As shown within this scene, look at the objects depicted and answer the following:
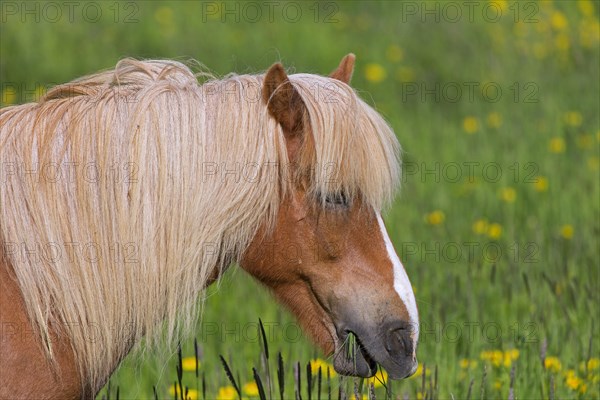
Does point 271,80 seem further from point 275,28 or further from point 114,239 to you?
point 275,28

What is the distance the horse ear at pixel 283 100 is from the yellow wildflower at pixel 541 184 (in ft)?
13.8

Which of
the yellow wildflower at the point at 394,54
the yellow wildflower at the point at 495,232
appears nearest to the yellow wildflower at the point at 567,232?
the yellow wildflower at the point at 495,232

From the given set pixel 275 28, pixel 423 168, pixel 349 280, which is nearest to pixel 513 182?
pixel 423 168

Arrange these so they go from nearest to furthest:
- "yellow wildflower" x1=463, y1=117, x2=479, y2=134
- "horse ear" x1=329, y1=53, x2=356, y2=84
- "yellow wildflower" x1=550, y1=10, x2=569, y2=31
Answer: "horse ear" x1=329, y1=53, x2=356, y2=84, "yellow wildflower" x1=463, y1=117, x2=479, y2=134, "yellow wildflower" x1=550, y1=10, x2=569, y2=31

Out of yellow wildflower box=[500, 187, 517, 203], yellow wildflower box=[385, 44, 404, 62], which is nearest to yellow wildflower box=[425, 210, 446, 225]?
yellow wildflower box=[500, 187, 517, 203]

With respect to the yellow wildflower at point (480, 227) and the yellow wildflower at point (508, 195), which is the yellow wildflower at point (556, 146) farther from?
the yellow wildflower at point (480, 227)

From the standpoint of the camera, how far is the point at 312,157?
9.69ft

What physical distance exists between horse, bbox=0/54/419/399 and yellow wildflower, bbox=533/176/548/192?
404cm

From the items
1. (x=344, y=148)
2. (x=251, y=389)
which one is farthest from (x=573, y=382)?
(x=344, y=148)

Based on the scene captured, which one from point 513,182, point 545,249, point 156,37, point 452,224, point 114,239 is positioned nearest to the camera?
point 114,239

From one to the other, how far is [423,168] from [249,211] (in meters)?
4.59

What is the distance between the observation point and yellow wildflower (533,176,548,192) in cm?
685

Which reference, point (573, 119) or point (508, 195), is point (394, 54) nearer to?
point (573, 119)

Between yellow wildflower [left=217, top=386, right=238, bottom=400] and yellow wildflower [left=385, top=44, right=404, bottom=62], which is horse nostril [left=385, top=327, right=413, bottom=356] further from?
yellow wildflower [left=385, top=44, right=404, bottom=62]
